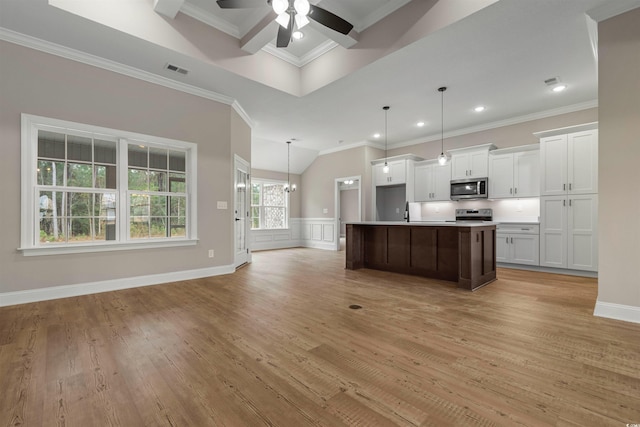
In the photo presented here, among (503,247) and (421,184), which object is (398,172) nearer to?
(421,184)

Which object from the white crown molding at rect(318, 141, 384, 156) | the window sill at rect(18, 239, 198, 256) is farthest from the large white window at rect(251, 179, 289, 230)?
the window sill at rect(18, 239, 198, 256)

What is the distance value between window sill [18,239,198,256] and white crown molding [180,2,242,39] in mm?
3198

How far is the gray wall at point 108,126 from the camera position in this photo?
126 inches

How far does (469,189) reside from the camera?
20.4ft

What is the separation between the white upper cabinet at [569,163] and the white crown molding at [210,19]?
5637mm

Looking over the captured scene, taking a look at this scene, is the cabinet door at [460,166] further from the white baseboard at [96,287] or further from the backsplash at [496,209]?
the white baseboard at [96,287]

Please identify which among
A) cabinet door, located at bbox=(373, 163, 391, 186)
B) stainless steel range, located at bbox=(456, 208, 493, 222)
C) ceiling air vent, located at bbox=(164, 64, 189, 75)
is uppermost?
ceiling air vent, located at bbox=(164, 64, 189, 75)

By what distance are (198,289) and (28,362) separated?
1.99 metres

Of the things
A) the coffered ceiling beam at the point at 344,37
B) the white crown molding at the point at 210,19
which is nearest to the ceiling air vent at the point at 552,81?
the coffered ceiling beam at the point at 344,37

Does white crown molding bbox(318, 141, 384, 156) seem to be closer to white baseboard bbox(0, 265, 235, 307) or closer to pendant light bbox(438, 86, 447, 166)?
pendant light bbox(438, 86, 447, 166)

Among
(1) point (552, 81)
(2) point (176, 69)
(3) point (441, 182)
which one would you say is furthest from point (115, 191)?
(1) point (552, 81)

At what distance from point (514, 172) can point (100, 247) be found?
24.4ft

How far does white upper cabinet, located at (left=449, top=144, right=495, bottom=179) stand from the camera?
607 cm

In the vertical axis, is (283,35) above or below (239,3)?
below
